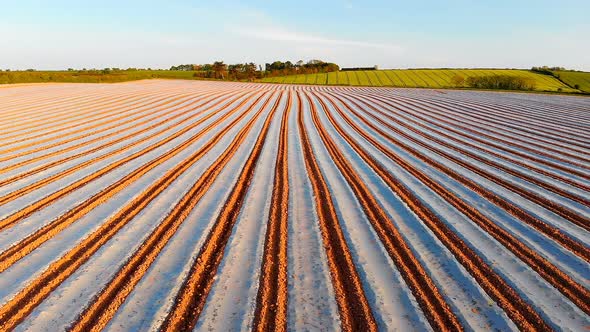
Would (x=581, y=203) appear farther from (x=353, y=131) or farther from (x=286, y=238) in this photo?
(x=353, y=131)

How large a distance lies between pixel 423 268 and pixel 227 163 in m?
7.07

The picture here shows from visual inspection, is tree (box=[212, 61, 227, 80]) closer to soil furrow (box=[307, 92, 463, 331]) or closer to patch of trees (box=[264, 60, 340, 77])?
patch of trees (box=[264, 60, 340, 77])

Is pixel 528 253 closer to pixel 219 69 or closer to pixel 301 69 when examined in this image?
pixel 219 69

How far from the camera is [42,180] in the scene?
9000 millimetres

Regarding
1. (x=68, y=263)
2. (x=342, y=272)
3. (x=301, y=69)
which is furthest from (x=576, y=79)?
(x=68, y=263)

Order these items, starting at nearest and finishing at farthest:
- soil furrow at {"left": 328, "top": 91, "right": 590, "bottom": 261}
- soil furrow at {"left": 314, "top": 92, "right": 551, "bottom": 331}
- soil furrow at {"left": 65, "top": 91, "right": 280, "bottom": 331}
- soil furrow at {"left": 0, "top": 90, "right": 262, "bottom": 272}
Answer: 1. soil furrow at {"left": 65, "top": 91, "right": 280, "bottom": 331}
2. soil furrow at {"left": 314, "top": 92, "right": 551, "bottom": 331}
3. soil furrow at {"left": 0, "top": 90, "right": 262, "bottom": 272}
4. soil furrow at {"left": 328, "top": 91, "right": 590, "bottom": 261}

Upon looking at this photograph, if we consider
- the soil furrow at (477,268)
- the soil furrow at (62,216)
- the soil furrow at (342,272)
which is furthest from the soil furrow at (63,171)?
the soil furrow at (477,268)

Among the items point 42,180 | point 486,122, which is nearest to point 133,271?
point 42,180

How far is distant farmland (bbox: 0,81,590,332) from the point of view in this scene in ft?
14.4

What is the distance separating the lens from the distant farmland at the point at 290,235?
14.4ft

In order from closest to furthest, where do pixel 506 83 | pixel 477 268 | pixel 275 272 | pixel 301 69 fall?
pixel 275 272 < pixel 477 268 < pixel 506 83 < pixel 301 69

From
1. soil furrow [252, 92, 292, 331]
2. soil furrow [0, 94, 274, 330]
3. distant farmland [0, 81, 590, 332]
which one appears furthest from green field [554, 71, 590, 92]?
soil furrow [0, 94, 274, 330]

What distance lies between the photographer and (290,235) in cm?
637

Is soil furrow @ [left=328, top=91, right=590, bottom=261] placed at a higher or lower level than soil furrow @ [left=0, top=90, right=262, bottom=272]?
higher
